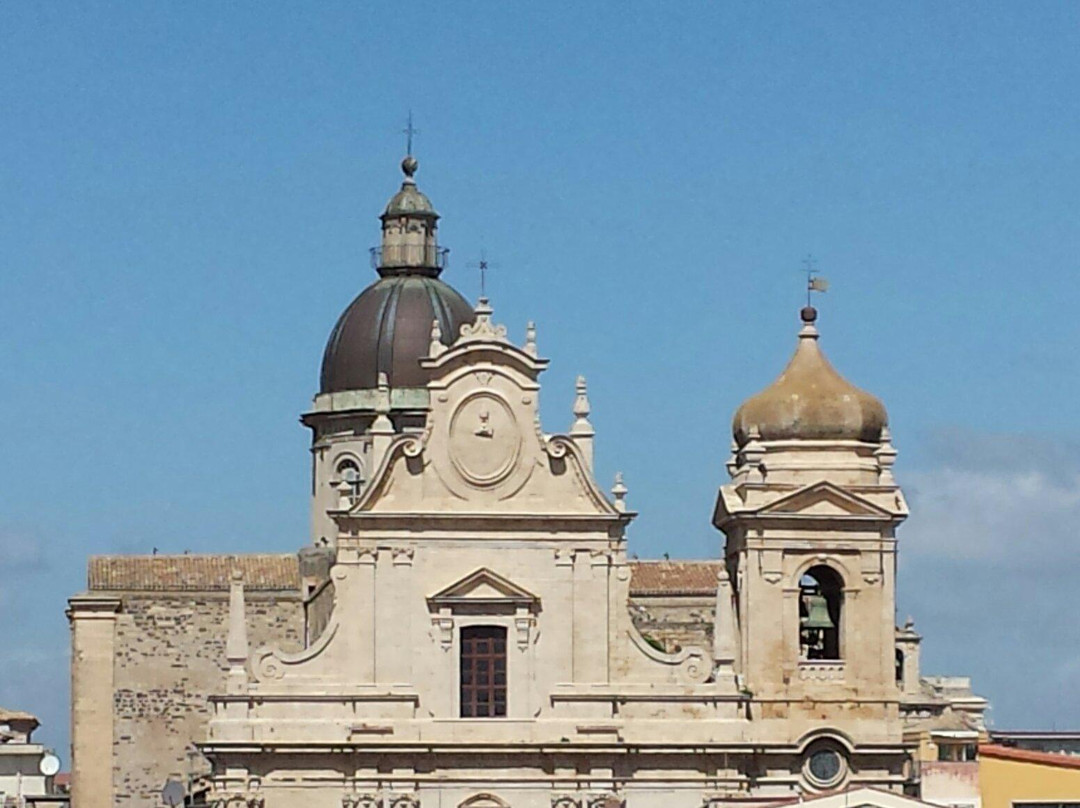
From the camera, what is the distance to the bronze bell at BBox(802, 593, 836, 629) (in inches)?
2657

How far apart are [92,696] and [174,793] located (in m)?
4.32

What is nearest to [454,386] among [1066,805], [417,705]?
[417,705]

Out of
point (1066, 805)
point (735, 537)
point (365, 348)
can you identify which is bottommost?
point (1066, 805)

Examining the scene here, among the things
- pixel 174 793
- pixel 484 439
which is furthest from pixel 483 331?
pixel 174 793

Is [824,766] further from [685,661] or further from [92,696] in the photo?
[92,696]

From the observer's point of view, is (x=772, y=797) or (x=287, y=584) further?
(x=287, y=584)

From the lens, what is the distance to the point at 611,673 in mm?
66250

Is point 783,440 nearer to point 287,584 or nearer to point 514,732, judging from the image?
point 514,732

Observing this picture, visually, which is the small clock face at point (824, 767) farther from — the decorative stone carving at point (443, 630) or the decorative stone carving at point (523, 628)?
the decorative stone carving at point (443, 630)

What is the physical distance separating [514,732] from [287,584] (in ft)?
48.2

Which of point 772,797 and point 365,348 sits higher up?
point 365,348

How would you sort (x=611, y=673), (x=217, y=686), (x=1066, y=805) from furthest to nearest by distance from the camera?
(x=217, y=686) < (x=611, y=673) < (x=1066, y=805)

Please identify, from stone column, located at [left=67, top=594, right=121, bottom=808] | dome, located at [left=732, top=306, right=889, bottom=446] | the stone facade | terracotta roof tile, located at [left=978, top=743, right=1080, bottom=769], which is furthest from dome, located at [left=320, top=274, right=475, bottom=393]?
terracotta roof tile, located at [left=978, top=743, right=1080, bottom=769]

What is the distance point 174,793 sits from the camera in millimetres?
73562
